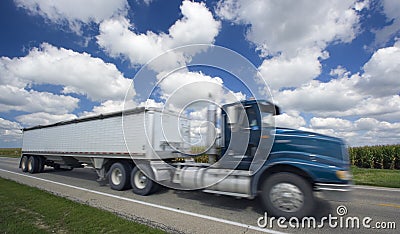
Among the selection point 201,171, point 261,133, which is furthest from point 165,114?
point 261,133

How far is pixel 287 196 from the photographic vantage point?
4.71 meters

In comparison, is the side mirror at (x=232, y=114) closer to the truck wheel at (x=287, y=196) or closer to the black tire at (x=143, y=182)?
the truck wheel at (x=287, y=196)

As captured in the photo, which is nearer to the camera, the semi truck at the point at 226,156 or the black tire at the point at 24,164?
the semi truck at the point at 226,156

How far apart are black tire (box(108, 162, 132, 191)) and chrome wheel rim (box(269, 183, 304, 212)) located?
16.5ft

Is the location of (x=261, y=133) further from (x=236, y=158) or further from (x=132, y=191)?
(x=132, y=191)

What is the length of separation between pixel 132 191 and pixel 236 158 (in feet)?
13.5

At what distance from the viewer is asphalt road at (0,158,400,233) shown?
4.38 metres

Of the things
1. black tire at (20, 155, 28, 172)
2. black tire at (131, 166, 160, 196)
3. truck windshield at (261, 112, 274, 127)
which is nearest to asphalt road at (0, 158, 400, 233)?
black tire at (131, 166, 160, 196)

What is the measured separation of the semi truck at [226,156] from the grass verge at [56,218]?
81.0 inches

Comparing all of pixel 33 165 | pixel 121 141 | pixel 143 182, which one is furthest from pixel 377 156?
pixel 33 165

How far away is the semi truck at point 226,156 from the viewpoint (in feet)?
15.4

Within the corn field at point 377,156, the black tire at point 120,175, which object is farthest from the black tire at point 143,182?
the corn field at point 377,156

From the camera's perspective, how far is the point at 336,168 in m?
4.57

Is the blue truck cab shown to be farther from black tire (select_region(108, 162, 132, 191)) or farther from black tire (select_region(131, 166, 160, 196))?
black tire (select_region(108, 162, 132, 191))
